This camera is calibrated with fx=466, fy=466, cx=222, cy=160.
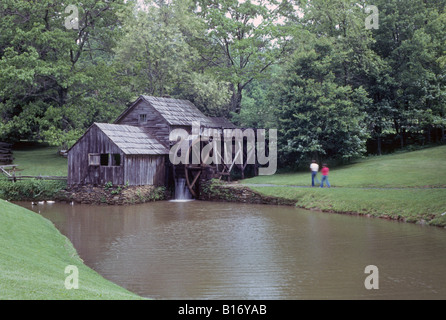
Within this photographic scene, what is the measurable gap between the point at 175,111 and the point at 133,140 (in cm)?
481

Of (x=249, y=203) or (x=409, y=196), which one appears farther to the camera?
(x=249, y=203)

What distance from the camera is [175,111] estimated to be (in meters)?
34.9

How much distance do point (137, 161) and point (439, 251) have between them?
20.4 metres

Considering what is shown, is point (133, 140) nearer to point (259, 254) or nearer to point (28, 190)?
point (28, 190)

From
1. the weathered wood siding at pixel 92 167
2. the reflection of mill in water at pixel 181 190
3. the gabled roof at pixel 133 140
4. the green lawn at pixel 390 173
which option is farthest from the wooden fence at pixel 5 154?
the green lawn at pixel 390 173

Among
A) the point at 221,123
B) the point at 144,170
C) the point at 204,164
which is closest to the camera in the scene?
the point at 144,170

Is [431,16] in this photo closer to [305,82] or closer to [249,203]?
[305,82]

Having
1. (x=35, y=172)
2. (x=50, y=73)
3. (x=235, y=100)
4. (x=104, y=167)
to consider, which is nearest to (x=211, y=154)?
(x=104, y=167)

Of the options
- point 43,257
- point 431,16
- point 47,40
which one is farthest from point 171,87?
point 43,257

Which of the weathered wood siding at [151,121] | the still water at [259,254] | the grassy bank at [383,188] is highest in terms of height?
the weathered wood siding at [151,121]

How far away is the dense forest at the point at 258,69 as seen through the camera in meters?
34.5

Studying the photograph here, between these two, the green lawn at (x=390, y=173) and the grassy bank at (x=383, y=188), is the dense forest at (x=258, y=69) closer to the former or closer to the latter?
the green lawn at (x=390, y=173)

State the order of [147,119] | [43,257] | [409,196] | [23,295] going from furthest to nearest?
[147,119], [409,196], [43,257], [23,295]
